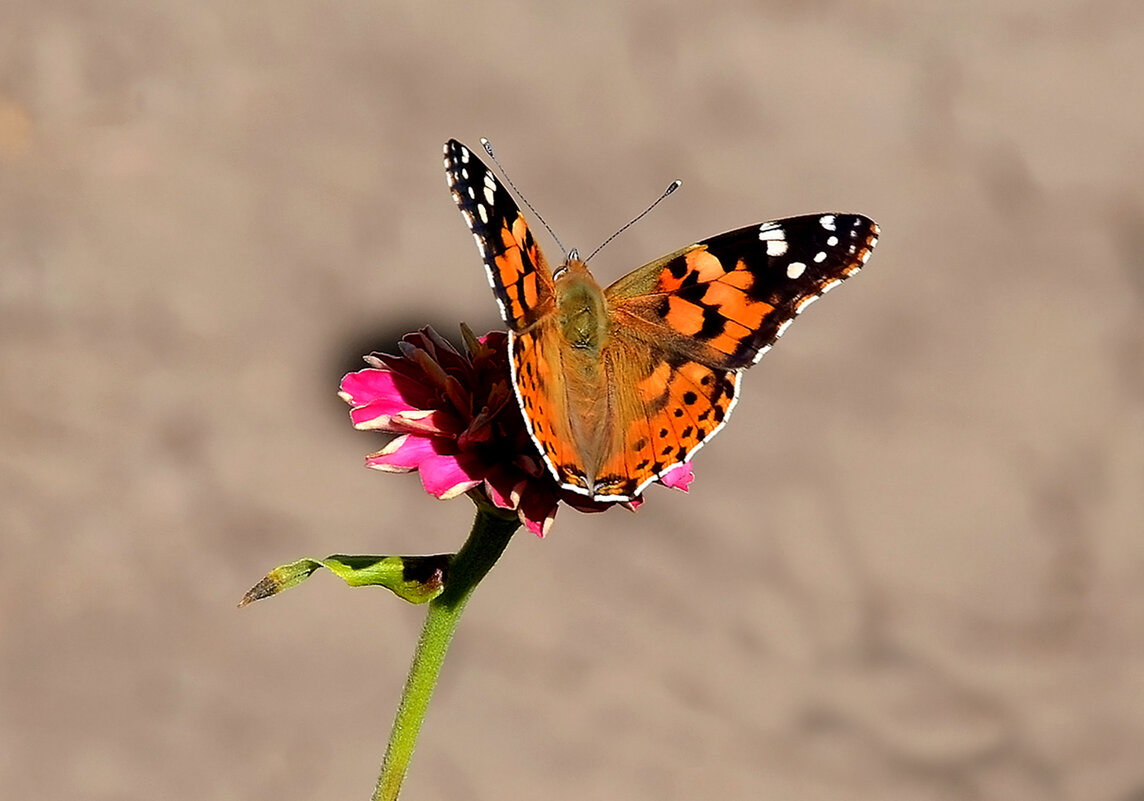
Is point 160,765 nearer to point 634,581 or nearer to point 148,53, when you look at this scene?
point 634,581

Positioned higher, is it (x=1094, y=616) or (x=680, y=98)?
(x=680, y=98)

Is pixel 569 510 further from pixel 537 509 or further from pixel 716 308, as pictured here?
pixel 537 509

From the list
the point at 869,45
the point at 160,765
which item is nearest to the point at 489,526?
the point at 160,765

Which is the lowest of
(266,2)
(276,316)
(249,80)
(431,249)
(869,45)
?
(276,316)

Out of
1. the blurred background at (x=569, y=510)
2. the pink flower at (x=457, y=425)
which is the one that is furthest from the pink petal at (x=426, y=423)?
the blurred background at (x=569, y=510)

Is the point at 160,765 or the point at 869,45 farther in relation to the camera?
the point at 869,45
